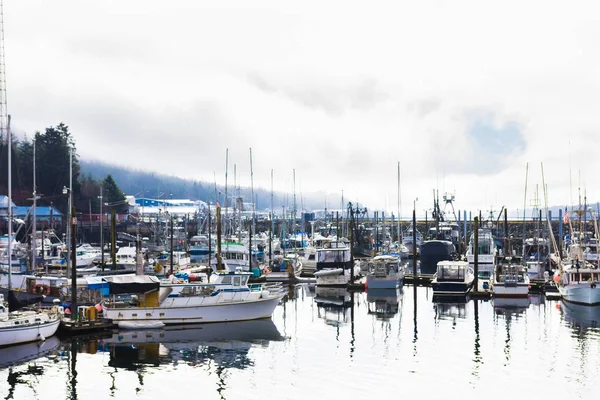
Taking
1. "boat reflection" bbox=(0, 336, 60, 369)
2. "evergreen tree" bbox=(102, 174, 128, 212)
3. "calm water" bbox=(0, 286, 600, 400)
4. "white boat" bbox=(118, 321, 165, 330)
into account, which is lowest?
"calm water" bbox=(0, 286, 600, 400)

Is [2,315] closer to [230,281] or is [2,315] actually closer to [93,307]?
[93,307]

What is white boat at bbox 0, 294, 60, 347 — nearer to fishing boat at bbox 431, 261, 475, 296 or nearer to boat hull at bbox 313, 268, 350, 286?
boat hull at bbox 313, 268, 350, 286

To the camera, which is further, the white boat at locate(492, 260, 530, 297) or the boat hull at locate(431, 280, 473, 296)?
the boat hull at locate(431, 280, 473, 296)

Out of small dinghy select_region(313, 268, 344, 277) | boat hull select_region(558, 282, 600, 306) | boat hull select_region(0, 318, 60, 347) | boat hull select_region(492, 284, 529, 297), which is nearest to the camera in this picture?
boat hull select_region(0, 318, 60, 347)

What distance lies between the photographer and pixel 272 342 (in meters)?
41.8

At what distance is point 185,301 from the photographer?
1841 inches

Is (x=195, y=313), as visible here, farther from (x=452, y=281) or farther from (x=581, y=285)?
(x=581, y=285)

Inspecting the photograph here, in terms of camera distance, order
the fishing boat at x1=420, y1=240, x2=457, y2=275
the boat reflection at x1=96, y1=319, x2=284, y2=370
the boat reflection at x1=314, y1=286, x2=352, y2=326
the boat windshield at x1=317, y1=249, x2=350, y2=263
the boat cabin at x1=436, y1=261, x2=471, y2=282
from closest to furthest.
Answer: the boat reflection at x1=96, y1=319, x2=284, y2=370, the boat reflection at x1=314, y1=286, x2=352, y2=326, the boat cabin at x1=436, y1=261, x2=471, y2=282, the boat windshield at x1=317, y1=249, x2=350, y2=263, the fishing boat at x1=420, y1=240, x2=457, y2=275

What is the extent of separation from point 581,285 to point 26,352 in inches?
1680

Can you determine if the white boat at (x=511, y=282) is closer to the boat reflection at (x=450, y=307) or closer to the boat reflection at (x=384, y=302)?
the boat reflection at (x=450, y=307)

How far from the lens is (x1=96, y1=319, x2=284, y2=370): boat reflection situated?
3659cm

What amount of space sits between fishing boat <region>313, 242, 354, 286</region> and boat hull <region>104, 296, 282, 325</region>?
74.0 feet

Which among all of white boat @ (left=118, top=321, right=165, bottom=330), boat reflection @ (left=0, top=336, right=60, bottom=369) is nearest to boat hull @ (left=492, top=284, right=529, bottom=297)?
white boat @ (left=118, top=321, right=165, bottom=330)

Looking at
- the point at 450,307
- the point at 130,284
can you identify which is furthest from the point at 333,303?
the point at 130,284
